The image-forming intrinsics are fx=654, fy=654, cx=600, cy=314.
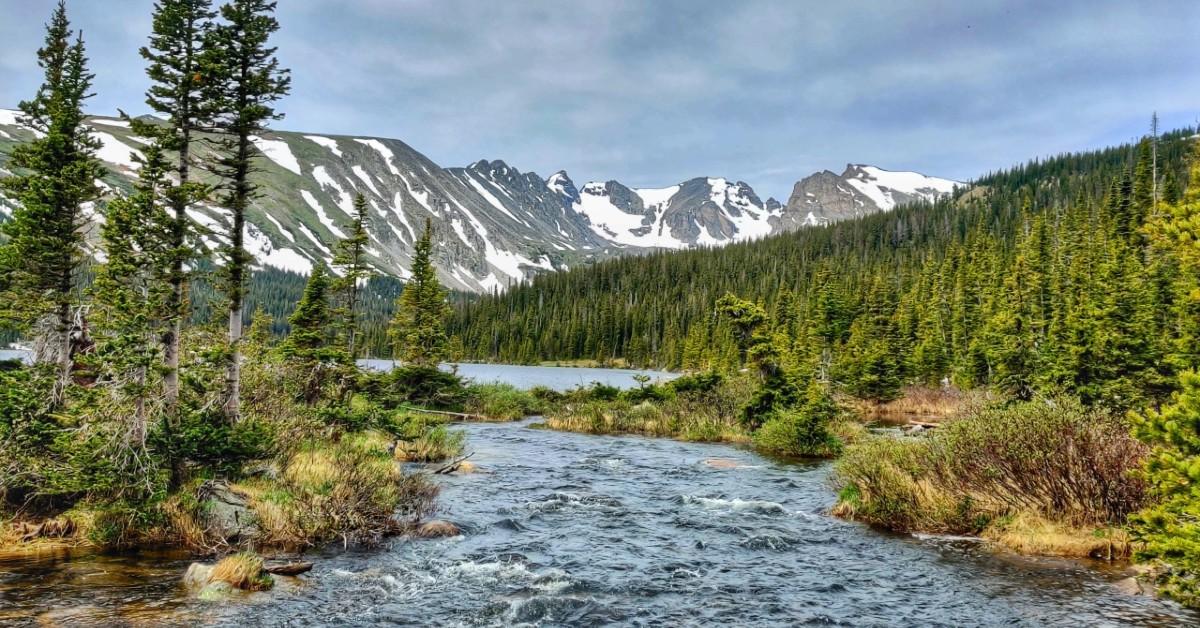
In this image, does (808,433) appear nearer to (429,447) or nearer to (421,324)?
(429,447)

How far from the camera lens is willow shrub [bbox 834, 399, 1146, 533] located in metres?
13.9

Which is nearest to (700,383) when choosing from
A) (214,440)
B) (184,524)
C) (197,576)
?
(214,440)

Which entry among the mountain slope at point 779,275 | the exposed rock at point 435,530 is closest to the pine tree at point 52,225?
the exposed rock at point 435,530

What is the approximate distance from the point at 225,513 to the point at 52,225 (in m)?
10.9

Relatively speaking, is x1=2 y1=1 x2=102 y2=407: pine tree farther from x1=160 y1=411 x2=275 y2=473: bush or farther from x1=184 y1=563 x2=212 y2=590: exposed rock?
x1=184 y1=563 x2=212 y2=590: exposed rock

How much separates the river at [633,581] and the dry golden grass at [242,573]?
295 mm

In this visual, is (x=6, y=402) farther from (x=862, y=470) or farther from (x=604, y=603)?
(x=862, y=470)

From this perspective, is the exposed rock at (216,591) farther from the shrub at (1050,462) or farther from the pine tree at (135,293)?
the shrub at (1050,462)

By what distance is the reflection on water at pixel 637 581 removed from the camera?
10.9 m

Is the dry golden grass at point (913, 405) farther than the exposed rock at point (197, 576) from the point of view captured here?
Yes

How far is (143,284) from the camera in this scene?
15.0 m

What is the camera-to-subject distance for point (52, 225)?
18547mm

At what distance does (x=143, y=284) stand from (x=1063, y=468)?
20858mm

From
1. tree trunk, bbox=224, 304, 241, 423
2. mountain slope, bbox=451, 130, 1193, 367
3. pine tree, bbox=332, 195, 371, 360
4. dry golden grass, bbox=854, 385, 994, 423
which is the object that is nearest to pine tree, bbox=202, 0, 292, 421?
tree trunk, bbox=224, 304, 241, 423
